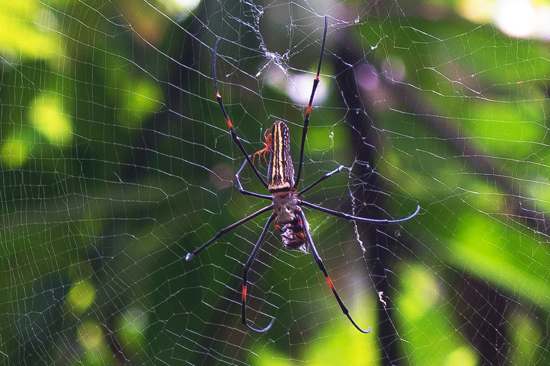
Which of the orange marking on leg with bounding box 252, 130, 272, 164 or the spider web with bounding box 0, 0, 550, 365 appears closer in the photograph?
the spider web with bounding box 0, 0, 550, 365

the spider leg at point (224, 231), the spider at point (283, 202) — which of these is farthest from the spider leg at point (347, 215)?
the spider leg at point (224, 231)

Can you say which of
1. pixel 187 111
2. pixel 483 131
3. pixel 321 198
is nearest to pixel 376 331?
pixel 321 198

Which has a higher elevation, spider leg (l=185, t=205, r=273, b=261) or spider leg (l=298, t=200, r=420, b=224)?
spider leg (l=298, t=200, r=420, b=224)

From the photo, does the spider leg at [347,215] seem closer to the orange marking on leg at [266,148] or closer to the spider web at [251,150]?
the spider web at [251,150]

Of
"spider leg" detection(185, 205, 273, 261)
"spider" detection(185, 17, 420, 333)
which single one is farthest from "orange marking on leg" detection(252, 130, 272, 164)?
"spider leg" detection(185, 205, 273, 261)

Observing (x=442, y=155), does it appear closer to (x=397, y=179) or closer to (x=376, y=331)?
(x=397, y=179)

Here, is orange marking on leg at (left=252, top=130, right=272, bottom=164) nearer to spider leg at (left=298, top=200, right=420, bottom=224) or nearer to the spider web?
the spider web

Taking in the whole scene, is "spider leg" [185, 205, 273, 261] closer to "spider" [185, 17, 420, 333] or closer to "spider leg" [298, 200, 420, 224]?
"spider" [185, 17, 420, 333]
